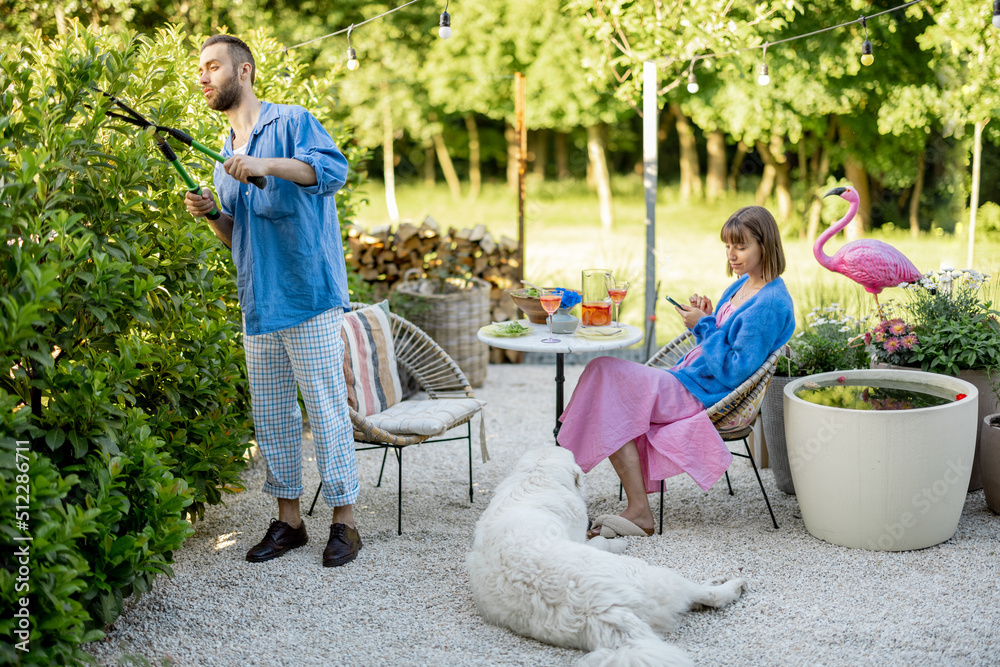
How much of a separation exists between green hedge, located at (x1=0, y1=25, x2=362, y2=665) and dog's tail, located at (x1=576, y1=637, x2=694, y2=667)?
1328 mm

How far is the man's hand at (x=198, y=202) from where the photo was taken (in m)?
2.82

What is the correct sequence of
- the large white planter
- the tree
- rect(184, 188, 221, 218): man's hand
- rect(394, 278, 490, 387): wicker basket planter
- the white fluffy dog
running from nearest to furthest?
the white fluffy dog → rect(184, 188, 221, 218): man's hand → the large white planter → rect(394, 278, 490, 387): wicker basket planter → the tree

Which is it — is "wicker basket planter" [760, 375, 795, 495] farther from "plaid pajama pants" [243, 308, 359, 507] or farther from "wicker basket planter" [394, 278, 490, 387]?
"wicker basket planter" [394, 278, 490, 387]

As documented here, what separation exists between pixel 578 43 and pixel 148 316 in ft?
36.2

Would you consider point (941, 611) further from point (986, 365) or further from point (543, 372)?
point (543, 372)

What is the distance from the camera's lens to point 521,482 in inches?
114

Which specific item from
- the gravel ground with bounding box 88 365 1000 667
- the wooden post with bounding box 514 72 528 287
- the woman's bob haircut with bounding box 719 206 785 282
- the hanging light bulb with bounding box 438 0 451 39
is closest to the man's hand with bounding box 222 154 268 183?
the gravel ground with bounding box 88 365 1000 667

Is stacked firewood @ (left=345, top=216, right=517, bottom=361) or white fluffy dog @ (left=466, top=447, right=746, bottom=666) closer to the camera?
white fluffy dog @ (left=466, top=447, right=746, bottom=666)

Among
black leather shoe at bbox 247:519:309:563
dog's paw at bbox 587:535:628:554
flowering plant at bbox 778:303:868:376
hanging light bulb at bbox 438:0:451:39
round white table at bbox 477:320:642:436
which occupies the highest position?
hanging light bulb at bbox 438:0:451:39

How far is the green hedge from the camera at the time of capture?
215cm

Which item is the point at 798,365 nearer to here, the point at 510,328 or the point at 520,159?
the point at 510,328

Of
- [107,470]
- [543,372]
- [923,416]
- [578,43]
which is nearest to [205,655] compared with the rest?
[107,470]

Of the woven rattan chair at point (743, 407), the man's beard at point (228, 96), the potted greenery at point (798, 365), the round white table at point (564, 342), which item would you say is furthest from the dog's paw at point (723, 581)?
the man's beard at point (228, 96)

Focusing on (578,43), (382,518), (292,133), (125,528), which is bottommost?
(382,518)
